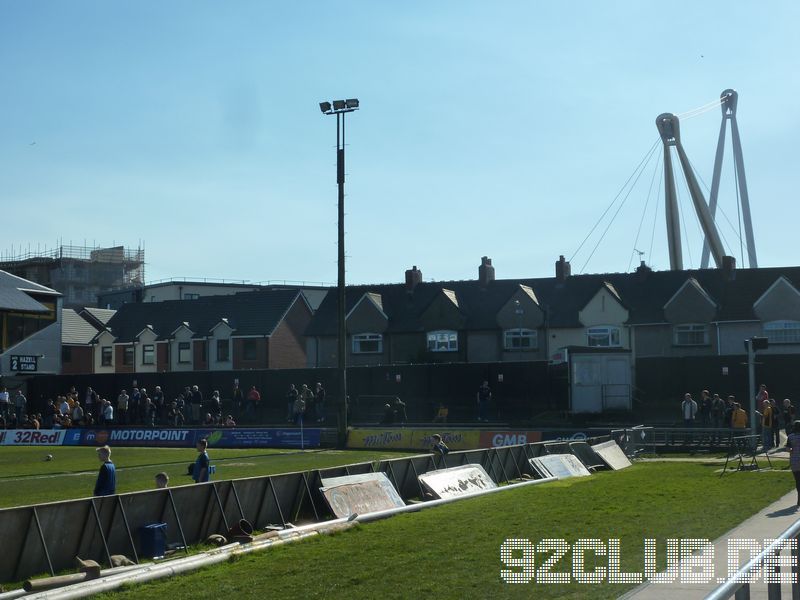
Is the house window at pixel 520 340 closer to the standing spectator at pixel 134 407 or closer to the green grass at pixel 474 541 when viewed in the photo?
the standing spectator at pixel 134 407

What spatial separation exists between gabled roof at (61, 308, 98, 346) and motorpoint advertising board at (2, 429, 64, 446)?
32338 millimetres

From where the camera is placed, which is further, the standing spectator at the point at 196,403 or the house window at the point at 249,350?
the house window at the point at 249,350

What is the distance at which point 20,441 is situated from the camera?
4678cm

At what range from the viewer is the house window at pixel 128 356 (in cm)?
7881

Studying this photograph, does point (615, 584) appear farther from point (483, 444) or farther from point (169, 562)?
point (483, 444)

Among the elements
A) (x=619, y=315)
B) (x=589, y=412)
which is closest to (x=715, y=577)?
(x=589, y=412)

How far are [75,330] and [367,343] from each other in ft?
93.6

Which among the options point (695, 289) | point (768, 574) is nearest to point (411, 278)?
point (695, 289)

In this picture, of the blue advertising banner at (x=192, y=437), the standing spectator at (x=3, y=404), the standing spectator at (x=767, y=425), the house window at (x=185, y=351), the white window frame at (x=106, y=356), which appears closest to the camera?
the standing spectator at (x=767, y=425)

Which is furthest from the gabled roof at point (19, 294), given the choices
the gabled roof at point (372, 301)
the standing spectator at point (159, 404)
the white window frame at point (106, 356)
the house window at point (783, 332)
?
the house window at point (783, 332)

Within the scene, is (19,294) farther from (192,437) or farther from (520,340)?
(520,340)

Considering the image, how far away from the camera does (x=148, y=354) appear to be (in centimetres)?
7744

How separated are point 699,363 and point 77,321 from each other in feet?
178

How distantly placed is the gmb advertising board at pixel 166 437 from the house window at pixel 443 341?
20886 mm
